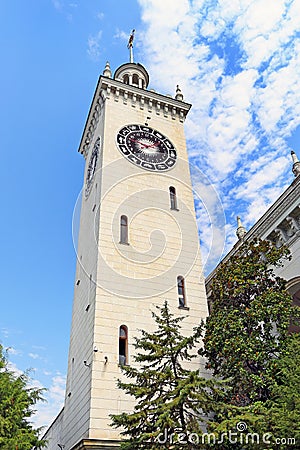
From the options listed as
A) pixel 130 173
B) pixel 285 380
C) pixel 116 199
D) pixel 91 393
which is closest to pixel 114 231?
pixel 116 199

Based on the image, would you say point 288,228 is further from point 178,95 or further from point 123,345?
point 178,95

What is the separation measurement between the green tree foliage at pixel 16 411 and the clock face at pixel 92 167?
12.2m

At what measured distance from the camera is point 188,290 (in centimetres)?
1948

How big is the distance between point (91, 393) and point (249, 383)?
5532 millimetres

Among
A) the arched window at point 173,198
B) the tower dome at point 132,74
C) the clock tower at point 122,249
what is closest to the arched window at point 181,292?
the clock tower at point 122,249

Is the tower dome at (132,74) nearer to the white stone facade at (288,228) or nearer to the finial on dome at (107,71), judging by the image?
the finial on dome at (107,71)

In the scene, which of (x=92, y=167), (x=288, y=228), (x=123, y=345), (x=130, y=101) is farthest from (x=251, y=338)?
(x=130, y=101)

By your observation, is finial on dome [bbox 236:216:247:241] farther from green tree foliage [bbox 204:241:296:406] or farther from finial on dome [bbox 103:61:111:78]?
finial on dome [bbox 103:61:111:78]

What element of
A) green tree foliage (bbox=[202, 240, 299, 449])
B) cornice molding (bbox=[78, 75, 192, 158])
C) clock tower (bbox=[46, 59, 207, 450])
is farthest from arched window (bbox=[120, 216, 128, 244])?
cornice molding (bbox=[78, 75, 192, 158])

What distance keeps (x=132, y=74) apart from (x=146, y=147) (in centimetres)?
954

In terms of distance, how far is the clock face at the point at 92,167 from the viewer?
24478mm

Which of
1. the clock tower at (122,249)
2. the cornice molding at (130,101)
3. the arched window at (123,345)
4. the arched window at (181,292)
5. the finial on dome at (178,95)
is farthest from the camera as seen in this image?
the finial on dome at (178,95)

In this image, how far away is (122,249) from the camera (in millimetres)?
19172

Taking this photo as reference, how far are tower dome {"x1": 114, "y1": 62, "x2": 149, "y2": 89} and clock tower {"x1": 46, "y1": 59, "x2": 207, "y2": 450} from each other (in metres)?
3.11
